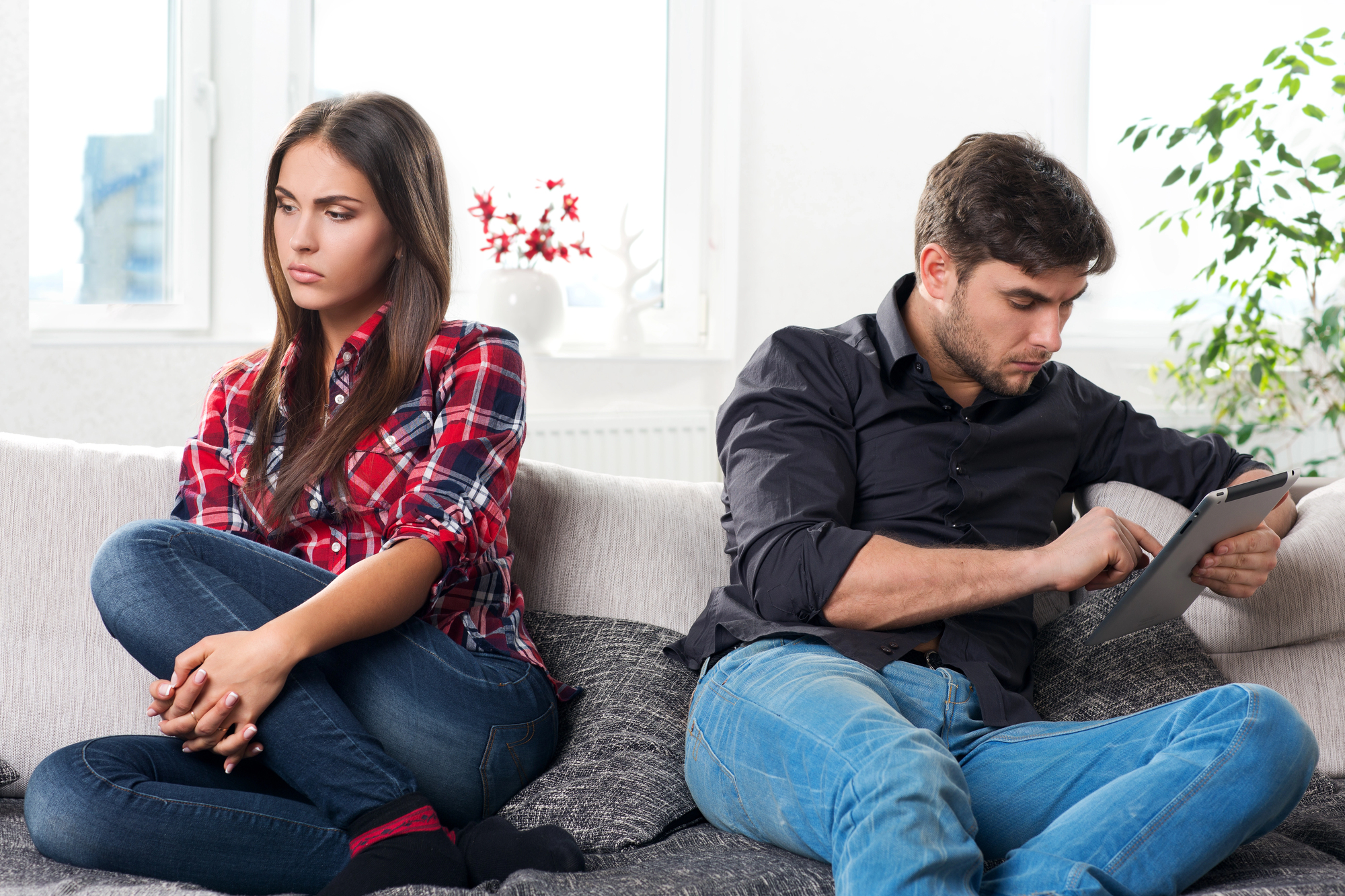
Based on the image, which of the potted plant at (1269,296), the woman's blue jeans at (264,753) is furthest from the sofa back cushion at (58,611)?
the potted plant at (1269,296)

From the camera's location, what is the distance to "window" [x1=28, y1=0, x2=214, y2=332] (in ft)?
8.14

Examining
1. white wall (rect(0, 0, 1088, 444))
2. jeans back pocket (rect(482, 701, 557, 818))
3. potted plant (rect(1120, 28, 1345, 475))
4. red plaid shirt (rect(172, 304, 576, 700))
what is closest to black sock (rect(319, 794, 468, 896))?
jeans back pocket (rect(482, 701, 557, 818))

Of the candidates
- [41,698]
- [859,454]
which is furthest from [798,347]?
[41,698]

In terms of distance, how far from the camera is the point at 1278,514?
5.07 feet

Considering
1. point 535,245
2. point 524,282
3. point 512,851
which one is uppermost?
point 535,245

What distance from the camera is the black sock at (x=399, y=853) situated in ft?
3.17

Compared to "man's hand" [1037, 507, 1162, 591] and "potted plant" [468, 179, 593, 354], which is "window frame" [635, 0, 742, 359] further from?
"man's hand" [1037, 507, 1162, 591]

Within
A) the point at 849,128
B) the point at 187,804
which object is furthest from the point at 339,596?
the point at 849,128

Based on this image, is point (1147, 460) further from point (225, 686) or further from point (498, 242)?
point (498, 242)

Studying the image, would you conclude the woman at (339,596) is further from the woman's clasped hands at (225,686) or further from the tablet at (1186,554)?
the tablet at (1186,554)

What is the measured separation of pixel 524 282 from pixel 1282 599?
6.81 ft

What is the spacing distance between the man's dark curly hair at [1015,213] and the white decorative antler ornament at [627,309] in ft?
6.52

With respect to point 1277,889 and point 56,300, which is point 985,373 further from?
point 56,300

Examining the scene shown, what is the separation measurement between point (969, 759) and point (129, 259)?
2287 mm
